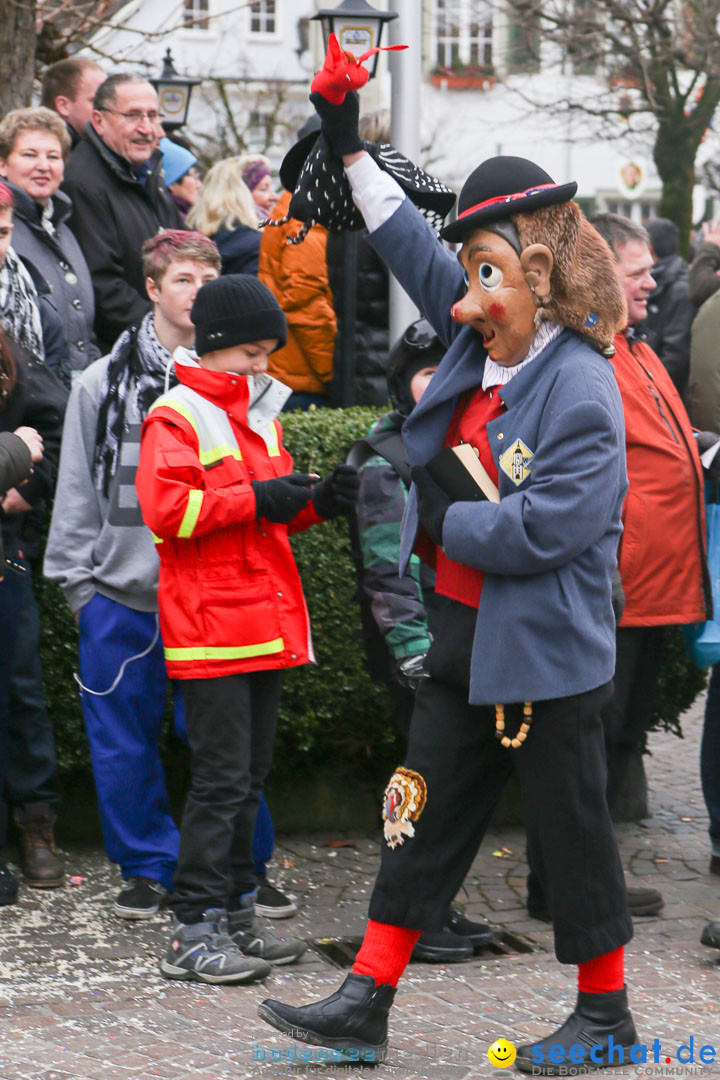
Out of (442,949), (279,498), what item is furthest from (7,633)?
(442,949)

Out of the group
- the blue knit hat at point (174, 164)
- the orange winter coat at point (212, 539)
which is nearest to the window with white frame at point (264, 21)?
the blue knit hat at point (174, 164)

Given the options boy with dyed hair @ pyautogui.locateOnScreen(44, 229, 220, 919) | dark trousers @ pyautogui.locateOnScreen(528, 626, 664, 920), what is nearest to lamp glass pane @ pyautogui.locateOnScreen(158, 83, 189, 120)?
boy with dyed hair @ pyautogui.locateOnScreen(44, 229, 220, 919)

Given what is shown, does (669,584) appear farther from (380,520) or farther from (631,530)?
(380,520)

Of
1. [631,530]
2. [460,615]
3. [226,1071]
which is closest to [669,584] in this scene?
[631,530]

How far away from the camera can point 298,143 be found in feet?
12.7

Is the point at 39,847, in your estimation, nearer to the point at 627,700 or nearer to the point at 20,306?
the point at 20,306

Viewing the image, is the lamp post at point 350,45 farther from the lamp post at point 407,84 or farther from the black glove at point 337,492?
the black glove at point 337,492

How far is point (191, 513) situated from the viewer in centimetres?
427

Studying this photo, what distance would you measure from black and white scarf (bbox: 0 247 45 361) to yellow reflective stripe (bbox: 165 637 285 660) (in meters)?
1.24

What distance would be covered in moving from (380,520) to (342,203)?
3.93 ft

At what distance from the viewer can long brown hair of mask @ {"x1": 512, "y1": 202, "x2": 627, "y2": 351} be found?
3.56 meters

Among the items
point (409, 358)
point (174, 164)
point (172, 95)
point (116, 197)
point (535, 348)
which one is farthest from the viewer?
point (172, 95)

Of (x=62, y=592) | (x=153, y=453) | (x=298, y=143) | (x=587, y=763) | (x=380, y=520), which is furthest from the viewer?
(x=62, y=592)

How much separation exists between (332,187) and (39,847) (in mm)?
2569
